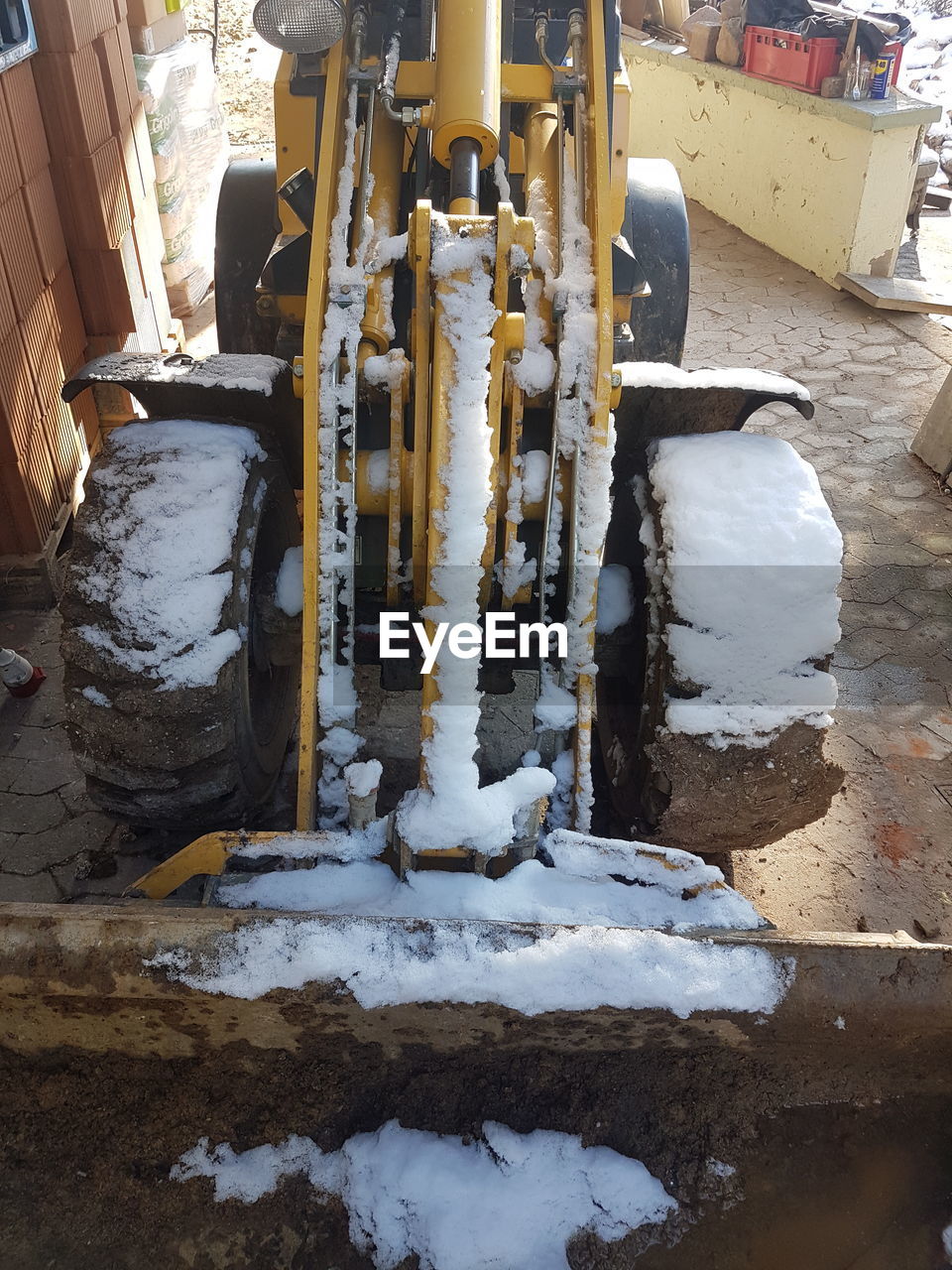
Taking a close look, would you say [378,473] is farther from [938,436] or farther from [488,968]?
[938,436]

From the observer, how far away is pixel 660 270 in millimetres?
4125

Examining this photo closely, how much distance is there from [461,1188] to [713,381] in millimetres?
2008

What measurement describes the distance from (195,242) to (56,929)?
19.3 feet

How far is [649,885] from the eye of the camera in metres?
2.29

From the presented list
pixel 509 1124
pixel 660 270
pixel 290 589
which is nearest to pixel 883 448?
pixel 660 270

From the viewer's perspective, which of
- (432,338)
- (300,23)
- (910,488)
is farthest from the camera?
(910,488)

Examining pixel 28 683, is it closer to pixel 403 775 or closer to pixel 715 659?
pixel 403 775

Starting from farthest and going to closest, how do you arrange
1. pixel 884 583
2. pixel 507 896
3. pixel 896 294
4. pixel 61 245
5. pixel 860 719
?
1. pixel 896 294
2. pixel 61 245
3. pixel 884 583
4. pixel 860 719
5. pixel 507 896

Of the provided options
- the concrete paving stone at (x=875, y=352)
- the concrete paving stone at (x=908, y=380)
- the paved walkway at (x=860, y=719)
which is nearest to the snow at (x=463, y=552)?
the paved walkway at (x=860, y=719)

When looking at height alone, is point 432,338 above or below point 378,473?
above

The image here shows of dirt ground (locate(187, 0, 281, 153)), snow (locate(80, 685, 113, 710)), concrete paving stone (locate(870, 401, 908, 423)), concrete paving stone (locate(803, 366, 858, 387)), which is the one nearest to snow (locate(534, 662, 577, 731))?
snow (locate(80, 685, 113, 710))

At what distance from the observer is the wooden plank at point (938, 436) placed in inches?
222

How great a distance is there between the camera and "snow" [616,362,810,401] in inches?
110

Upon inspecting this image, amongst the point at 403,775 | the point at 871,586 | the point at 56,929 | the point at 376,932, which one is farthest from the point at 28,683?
the point at 871,586
